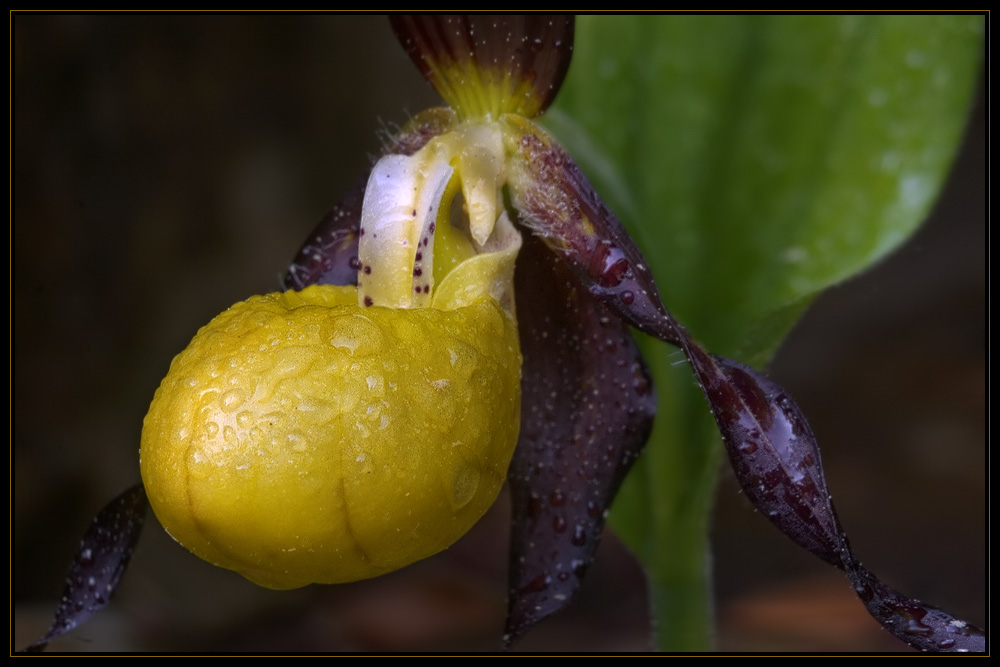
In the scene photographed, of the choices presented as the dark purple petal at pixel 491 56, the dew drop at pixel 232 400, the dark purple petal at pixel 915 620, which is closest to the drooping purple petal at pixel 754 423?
the dark purple petal at pixel 915 620

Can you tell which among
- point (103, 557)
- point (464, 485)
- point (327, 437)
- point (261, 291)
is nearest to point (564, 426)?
point (464, 485)

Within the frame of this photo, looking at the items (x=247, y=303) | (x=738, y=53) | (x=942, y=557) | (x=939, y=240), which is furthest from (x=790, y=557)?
(x=247, y=303)

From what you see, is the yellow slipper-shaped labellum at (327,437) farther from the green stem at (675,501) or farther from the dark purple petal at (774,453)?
the green stem at (675,501)

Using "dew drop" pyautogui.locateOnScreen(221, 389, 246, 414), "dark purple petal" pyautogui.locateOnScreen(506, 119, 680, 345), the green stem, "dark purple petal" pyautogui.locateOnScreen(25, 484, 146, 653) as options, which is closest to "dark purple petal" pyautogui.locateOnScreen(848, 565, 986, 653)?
"dark purple petal" pyautogui.locateOnScreen(506, 119, 680, 345)

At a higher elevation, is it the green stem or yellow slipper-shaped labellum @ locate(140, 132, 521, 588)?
yellow slipper-shaped labellum @ locate(140, 132, 521, 588)

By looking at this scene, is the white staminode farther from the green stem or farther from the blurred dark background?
the blurred dark background
